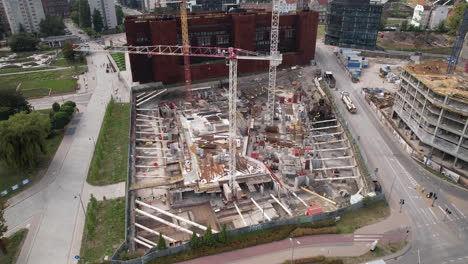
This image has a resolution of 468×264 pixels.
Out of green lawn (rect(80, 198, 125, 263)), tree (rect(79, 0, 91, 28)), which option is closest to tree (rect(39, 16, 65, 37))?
tree (rect(79, 0, 91, 28))

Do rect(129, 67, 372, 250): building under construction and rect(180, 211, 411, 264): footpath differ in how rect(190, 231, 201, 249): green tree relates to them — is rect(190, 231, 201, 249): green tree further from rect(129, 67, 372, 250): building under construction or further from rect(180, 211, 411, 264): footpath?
rect(129, 67, 372, 250): building under construction

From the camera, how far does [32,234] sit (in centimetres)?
3234

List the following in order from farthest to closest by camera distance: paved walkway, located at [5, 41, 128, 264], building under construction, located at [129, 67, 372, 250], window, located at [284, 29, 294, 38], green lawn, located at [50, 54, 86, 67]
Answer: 1. green lawn, located at [50, 54, 86, 67]
2. window, located at [284, 29, 294, 38]
3. building under construction, located at [129, 67, 372, 250]
4. paved walkway, located at [5, 41, 128, 264]

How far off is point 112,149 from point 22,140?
461 inches

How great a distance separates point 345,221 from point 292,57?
57411 millimetres

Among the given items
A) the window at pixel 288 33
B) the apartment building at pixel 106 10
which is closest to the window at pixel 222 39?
the window at pixel 288 33

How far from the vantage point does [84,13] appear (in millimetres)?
133375

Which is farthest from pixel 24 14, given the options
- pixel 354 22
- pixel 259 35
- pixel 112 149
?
pixel 354 22

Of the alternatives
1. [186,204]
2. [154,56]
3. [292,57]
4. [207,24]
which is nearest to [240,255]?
[186,204]

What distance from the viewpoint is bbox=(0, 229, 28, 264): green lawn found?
29483 millimetres

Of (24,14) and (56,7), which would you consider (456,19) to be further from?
(56,7)

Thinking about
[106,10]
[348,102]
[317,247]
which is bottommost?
[317,247]

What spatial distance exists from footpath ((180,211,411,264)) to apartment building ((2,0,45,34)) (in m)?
133

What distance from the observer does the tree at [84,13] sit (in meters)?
133
